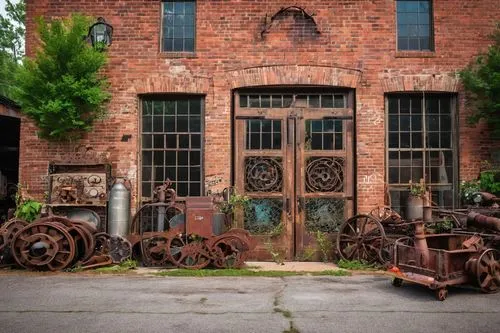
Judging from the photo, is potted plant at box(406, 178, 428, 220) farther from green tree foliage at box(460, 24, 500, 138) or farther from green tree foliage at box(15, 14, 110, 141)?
green tree foliage at box(15, 14, 110, 141)

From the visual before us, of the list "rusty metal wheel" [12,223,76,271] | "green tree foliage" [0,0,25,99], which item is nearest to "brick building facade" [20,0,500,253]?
"rusty metal wheel" [12,223,76,271]

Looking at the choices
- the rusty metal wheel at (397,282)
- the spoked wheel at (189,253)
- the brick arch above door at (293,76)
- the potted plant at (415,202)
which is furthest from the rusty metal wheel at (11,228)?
the potted plant at (415,202)

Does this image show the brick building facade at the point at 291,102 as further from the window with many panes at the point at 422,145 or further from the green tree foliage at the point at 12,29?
the green tree foliage at the point at 12,29

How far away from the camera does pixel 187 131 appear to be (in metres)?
10.9

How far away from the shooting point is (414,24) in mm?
11000

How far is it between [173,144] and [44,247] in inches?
133

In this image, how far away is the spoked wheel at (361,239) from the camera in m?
9.38

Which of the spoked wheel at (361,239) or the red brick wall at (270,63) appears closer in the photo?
the spoked wheel at (361,239)

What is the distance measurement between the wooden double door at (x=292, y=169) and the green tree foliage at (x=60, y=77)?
307cm

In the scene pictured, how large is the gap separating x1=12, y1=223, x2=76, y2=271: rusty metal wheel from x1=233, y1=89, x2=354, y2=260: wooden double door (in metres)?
3.49

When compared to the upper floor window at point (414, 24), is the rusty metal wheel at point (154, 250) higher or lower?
lower

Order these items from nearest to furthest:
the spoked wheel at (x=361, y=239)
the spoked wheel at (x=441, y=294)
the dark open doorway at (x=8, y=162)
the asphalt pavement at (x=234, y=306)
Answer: the asphalt pavement at (x=234, y=306) → the spoked wheel at (x=441, y=294) → the spoked wheel at (x=361, y=239) → the dark open doorway at (x=8, y=162)

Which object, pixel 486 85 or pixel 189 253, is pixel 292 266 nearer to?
pixel 189 253

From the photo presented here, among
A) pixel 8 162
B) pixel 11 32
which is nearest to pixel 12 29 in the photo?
pixel 11 32
